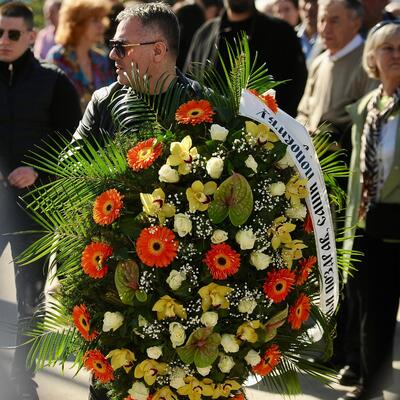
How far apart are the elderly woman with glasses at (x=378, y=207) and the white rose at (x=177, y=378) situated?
210cm

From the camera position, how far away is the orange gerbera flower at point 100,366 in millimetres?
3633

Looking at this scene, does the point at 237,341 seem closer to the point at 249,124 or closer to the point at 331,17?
→ the point at 249,124

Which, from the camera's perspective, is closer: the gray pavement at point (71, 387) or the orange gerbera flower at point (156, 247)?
the orange gerbera flower at point (156, 247)

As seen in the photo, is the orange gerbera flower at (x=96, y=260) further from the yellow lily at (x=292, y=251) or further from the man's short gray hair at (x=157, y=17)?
the man's short gray hair at (x=157, y=17)

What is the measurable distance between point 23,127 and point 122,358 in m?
2.39

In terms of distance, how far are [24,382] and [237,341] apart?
2.37 m

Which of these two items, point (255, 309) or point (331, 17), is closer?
point (255, 309)

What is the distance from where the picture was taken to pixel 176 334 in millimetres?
3529

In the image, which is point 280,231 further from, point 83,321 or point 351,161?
point 351,161

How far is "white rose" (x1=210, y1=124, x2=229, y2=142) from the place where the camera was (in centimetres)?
360

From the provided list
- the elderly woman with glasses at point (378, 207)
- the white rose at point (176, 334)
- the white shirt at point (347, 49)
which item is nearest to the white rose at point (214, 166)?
the white rose at point (176, 334)

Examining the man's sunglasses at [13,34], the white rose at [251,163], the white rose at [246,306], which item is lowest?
the white rose at [246,306]

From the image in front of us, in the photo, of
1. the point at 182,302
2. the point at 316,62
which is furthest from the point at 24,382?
the point at 316,62

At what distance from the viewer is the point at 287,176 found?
3703 mm
